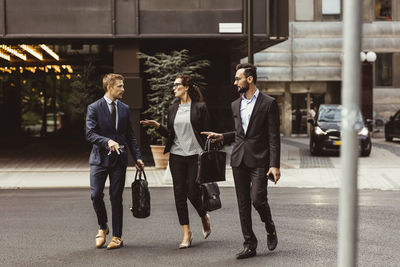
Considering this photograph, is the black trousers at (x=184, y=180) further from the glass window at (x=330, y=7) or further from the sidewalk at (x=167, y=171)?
the glass window at (x=330, y=7)

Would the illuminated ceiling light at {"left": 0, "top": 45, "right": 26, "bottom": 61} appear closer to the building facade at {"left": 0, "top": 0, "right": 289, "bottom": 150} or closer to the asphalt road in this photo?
the building facade at {"left": 0, "top": 0, "right": 289, "bottom": 150}

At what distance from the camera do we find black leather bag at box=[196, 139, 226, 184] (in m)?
6.91

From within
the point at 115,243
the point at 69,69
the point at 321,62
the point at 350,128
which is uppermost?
the point at 321,62

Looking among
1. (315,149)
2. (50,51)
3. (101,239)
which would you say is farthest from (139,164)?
(50,51)

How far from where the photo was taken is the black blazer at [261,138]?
655 cm

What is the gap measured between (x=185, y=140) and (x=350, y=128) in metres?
4.49

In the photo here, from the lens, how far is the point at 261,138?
21.7 ft

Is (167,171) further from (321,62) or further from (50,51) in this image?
(321,62)

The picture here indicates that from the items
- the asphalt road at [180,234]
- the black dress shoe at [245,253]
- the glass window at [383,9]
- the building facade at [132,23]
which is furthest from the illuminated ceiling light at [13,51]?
the glass window at [383,9]

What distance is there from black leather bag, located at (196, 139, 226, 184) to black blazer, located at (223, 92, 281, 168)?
0.37 meters

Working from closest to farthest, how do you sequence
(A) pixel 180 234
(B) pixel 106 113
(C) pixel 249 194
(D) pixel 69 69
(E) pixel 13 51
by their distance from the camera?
(C) pixel 249 194 < (B) pixel 106 113 < (A) pixel 180 234 < (E) pixel 13 51 < (D) pixel 69 69

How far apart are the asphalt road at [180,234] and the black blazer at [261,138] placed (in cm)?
100

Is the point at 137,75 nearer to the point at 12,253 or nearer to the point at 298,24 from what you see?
the point at 12,253

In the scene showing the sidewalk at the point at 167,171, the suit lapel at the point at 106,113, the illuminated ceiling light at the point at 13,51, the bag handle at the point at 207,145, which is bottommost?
the sidewalk at the point at 167,171
